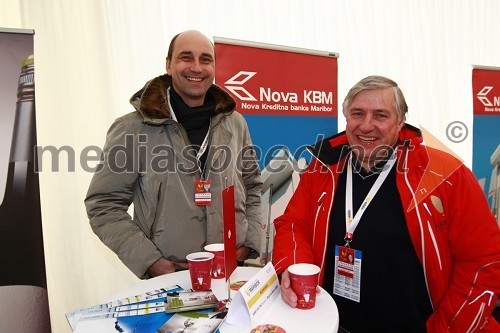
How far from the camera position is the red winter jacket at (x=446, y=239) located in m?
1.34

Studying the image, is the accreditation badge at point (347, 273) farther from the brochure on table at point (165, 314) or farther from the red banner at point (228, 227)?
the red banner at point (228, 227)

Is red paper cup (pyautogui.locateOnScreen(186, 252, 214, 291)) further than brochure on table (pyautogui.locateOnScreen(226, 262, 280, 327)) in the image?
Yes

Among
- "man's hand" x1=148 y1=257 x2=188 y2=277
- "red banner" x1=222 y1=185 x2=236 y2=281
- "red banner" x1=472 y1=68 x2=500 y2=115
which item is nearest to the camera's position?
"red banner" x1=222 y1=185 x2=236 y2=281

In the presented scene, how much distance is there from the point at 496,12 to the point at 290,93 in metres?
3.48

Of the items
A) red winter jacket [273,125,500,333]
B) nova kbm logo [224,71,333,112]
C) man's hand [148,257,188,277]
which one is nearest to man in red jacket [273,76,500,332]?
red winter jacket [273,125,500,333]

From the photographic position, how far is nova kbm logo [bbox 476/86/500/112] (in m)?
3.74

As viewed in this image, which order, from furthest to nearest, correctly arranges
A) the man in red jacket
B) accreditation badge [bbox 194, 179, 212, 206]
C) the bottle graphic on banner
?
1. the bottle graphic on banner
2. accreditation badge [bbox 194, 179, 212, 206]
3. the man in red jacket

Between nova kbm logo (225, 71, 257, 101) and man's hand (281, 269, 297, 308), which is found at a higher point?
nova kbm logo (225, 71, 257, 101)

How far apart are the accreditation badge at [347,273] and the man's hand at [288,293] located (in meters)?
0.41

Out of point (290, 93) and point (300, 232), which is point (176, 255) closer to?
point (300, 232)

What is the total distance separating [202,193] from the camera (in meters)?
1.75

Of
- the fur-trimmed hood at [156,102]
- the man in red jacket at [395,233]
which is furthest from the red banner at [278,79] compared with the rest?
the man in red jacket at [395,233]

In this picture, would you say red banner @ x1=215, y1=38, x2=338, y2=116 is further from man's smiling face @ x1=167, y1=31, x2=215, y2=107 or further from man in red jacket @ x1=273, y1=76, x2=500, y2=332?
man in red jacket @ x1=273, y1=76, x2=500, y2=332

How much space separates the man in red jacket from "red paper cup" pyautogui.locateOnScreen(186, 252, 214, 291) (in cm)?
26
